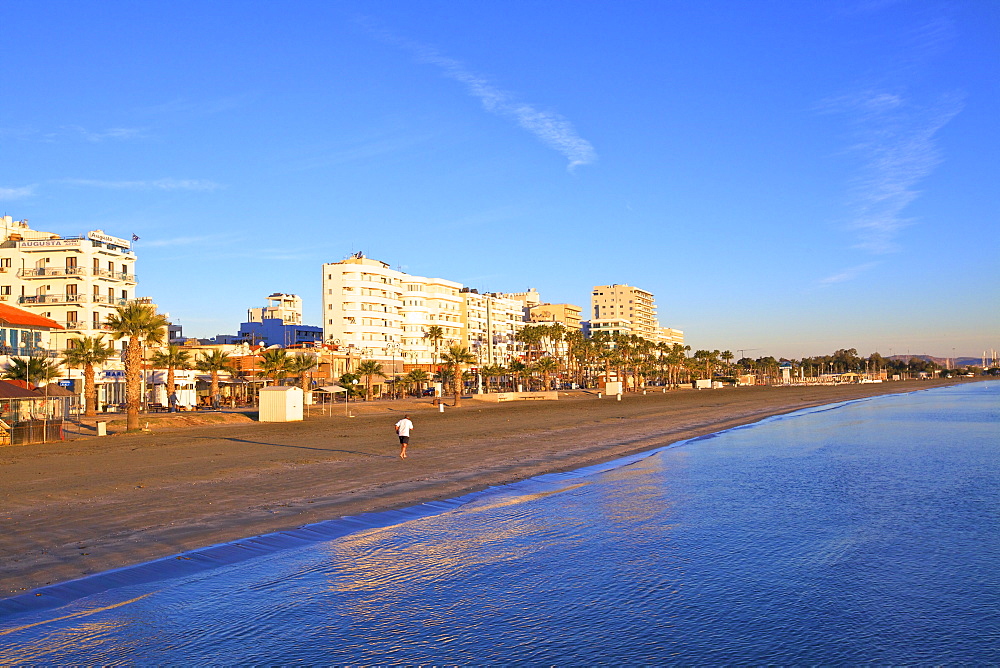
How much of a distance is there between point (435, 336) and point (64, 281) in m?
60.7

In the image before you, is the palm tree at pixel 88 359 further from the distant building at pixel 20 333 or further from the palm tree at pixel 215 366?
the palm tree at pixel 215 366

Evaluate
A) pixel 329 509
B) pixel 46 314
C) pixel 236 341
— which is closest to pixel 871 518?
pixel 329 509

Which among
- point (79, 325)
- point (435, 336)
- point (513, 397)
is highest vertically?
point (435, 336)

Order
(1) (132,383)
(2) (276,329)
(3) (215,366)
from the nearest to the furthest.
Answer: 1. (1) (132,383)
2. (3) (215,366)
3. (2) (276,329)

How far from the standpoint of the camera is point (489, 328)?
147625 mm

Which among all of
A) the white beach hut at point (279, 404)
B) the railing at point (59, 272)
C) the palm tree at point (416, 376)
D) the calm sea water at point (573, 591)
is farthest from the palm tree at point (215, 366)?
the calm sea water at point (573, 591)

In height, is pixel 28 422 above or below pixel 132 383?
below

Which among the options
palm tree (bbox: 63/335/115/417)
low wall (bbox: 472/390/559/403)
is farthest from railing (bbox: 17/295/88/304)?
low wall (bbox: 472/390/559/403)

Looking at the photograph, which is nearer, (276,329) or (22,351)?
(22,351)

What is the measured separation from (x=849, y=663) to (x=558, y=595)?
3948 millimetres

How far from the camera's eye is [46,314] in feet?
219

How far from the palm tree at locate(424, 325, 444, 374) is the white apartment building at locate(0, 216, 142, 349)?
55508 millimetres

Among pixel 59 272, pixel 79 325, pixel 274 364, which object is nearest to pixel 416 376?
pixel 274 364

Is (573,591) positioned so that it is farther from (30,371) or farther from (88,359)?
(88,359)
